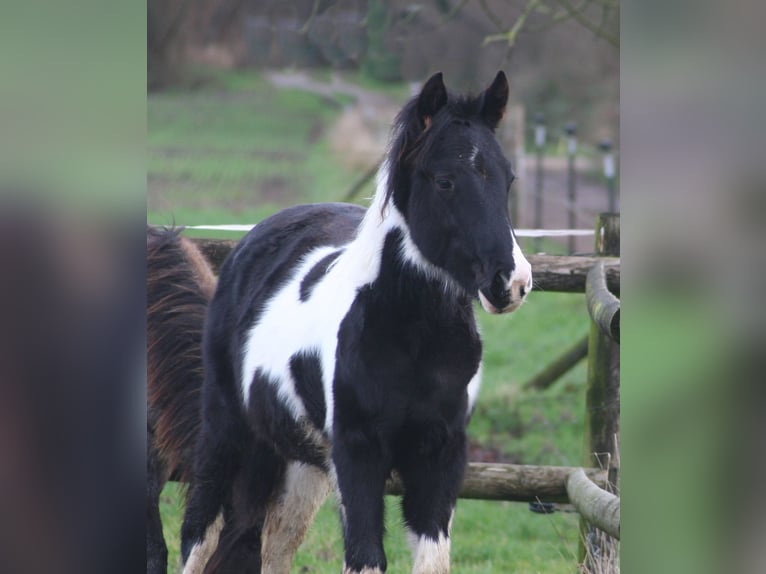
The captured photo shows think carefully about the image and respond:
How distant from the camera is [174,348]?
14.0 feet

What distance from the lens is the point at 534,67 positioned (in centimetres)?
1536

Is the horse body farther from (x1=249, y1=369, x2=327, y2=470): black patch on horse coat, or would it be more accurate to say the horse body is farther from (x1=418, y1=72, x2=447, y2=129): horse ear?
(x1=418, y1=72, x2=447, y2=129): horse ear

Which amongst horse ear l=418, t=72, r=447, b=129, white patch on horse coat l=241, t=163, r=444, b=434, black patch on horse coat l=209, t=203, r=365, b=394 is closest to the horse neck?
white patch on horse coat l=241, t=163, r=444, b=434

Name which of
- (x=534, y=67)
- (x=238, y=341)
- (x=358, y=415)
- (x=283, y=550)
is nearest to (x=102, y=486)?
(x=358, y=415)

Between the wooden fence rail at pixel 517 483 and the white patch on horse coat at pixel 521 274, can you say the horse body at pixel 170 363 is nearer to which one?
the wooden fence rail at pixel 517 483

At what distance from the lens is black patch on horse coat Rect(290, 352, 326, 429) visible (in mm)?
3178

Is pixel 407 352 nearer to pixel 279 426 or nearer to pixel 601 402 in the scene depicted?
pixel 279 426

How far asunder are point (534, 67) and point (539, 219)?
4598 millimetres

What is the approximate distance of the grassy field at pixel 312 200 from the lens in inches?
189

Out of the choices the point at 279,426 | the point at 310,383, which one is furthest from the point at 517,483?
the point at 310,383

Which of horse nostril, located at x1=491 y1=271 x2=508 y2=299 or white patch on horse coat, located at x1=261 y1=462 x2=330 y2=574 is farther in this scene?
white patch on horse coat, located at x1=261 y1=462 x2=330 y2=574

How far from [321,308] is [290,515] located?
3.52 feet

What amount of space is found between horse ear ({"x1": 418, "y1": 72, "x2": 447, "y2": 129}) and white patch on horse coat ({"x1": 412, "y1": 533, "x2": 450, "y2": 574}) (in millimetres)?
1171

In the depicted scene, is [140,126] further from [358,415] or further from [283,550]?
[283,550]
